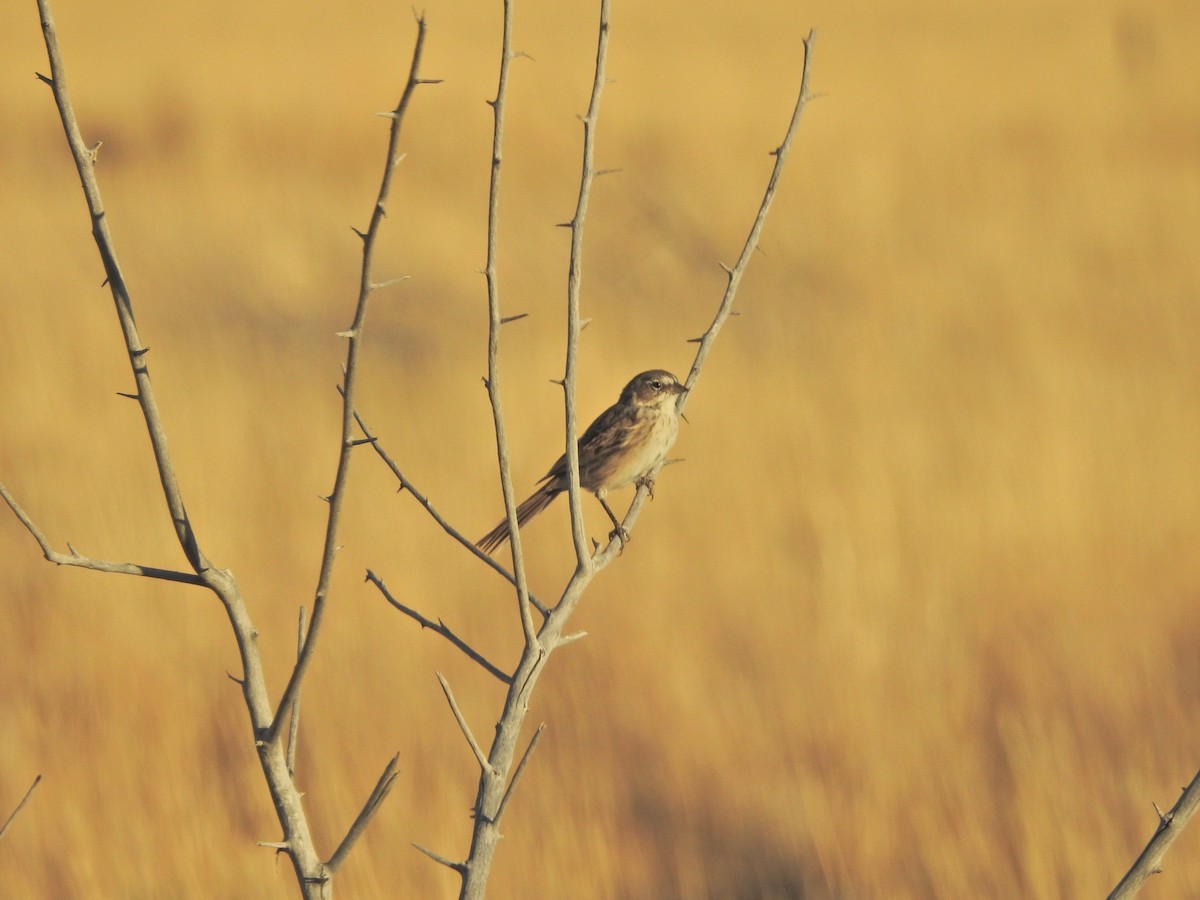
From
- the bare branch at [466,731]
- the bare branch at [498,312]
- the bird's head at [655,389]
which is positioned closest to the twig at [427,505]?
the bare branch at [498,312]

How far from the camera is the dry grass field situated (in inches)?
261

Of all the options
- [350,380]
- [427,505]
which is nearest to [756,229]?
[427,505]

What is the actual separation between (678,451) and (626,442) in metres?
3.15

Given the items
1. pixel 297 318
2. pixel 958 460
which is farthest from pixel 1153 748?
pixel 297 318

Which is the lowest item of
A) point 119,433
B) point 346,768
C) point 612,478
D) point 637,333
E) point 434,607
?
point 346,768

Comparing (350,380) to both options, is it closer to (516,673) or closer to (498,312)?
(498,312)

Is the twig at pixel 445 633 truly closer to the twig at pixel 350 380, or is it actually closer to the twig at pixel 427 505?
the twig at pixel 427 505

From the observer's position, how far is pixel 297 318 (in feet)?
39.9

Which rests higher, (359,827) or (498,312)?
(498,312)

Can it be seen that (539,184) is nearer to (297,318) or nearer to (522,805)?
(297,318)

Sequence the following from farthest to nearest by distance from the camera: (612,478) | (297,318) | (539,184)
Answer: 1. (539,184)
2. (297,318)
3. (612,478)

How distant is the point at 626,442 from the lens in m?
6.43

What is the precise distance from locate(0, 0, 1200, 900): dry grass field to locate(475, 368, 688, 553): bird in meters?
1.49

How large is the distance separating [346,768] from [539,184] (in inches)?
340
